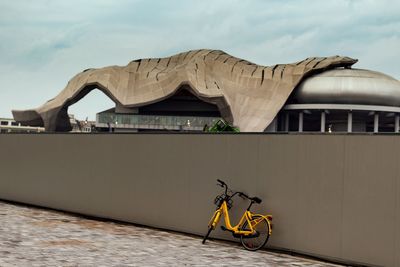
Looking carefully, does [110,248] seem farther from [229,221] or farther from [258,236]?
[258,236]

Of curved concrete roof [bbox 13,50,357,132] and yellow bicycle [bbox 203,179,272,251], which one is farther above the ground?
curved concrete roof [bbox 13,50,357,132]

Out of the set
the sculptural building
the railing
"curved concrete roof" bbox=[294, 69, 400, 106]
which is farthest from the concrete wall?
"curved concrete roof" bbox=[294, 69, 400, 106]

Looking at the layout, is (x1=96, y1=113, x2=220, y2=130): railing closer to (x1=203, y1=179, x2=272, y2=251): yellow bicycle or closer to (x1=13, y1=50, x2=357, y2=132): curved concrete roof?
(x1=13, y1=50, x2=357, y2=132): curved concrete roof

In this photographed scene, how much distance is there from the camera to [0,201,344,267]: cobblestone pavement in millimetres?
7617

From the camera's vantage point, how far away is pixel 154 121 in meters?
68.6

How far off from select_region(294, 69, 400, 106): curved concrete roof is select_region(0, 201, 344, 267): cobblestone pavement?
176 feet

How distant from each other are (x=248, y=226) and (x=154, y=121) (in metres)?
59.8

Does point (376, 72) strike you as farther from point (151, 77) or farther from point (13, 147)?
point (13, 147)

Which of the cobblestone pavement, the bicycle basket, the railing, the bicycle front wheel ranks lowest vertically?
the cobblestone pavement

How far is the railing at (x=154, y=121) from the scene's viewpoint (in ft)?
218

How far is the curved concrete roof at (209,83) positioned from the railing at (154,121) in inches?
80.7

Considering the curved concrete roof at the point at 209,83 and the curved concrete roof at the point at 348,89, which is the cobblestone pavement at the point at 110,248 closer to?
the curved concrete roof at the point at 209,83

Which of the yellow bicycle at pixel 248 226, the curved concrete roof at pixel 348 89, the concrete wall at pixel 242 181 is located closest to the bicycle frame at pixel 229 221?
the yellow bicycle at pixel 248 226

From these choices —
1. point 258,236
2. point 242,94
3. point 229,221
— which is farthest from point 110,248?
point 242,94
